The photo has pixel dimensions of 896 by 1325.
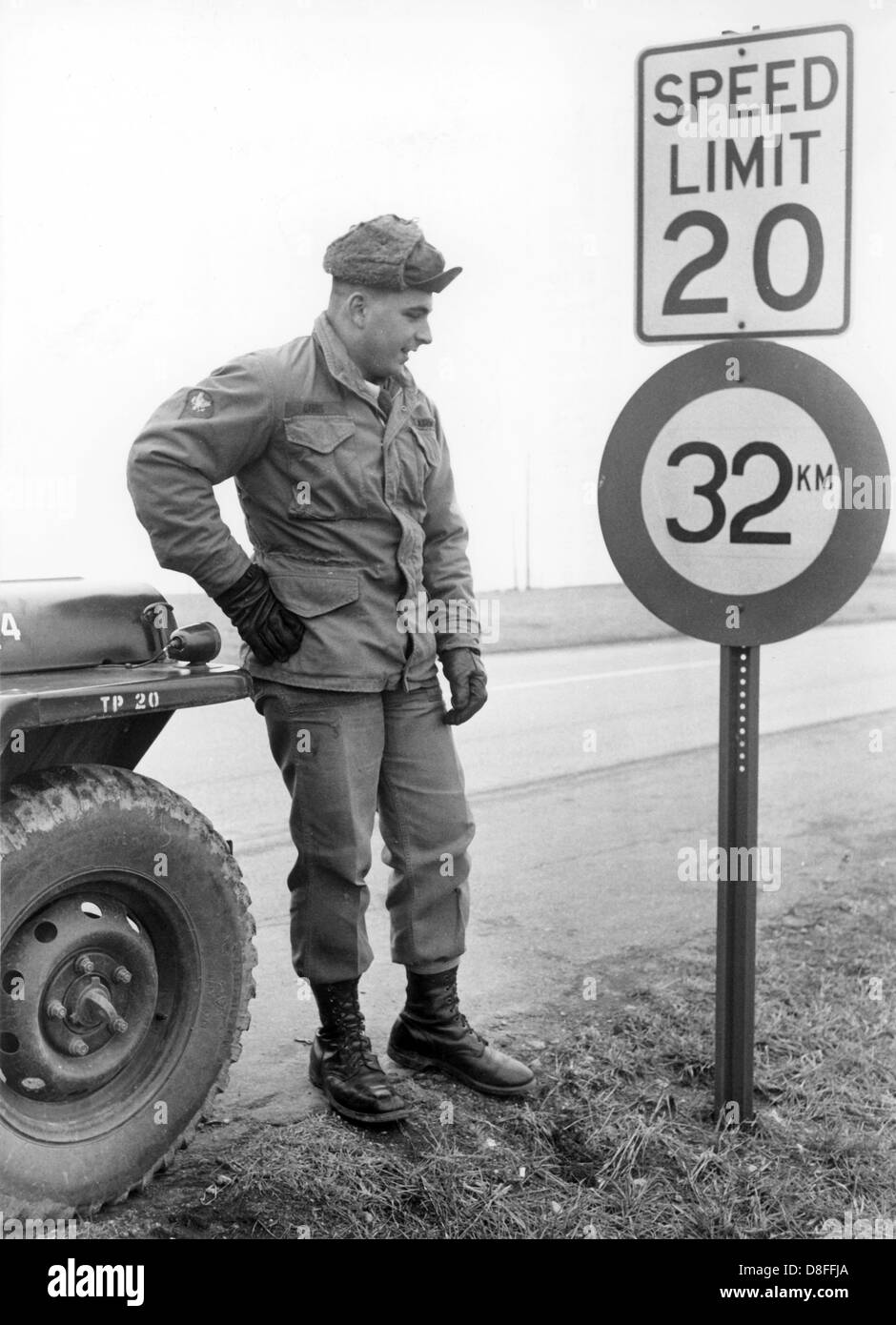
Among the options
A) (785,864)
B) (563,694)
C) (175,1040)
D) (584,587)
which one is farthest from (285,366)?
(584,587)

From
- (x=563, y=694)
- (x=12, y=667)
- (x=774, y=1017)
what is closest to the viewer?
(x=12, y=667)

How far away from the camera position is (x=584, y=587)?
1617 cm

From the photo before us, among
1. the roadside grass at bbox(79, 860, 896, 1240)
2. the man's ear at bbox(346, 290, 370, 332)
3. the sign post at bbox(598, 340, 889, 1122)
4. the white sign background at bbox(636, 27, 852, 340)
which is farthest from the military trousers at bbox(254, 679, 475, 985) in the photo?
the white sign background at bbox(636, 27, 852, 340)

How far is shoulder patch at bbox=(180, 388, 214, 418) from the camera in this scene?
3316 millimetres

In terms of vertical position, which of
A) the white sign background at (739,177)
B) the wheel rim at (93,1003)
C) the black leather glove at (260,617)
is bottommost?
the wheel rim at (93,1003)

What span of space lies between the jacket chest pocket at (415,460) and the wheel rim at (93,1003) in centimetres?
118

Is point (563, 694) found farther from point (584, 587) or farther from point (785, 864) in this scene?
point (584, 587)

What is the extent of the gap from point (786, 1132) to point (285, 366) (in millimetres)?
2077

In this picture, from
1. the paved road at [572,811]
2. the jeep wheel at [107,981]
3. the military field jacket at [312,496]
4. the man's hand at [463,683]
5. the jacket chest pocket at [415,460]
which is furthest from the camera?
the paved road at [572,811]

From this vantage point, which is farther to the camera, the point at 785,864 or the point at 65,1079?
the point at 785,864

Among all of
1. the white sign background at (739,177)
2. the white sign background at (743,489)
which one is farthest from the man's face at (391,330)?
the white sign background at (743,489)

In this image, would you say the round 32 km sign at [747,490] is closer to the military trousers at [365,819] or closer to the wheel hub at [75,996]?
the military trousers at [365,819]

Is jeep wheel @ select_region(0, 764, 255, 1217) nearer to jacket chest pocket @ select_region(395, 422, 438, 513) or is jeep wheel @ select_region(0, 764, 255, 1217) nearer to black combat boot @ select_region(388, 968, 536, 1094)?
black combat boot @ select_region(388, 968, 536, 1094)

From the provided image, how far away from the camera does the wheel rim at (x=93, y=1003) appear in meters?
2.79
